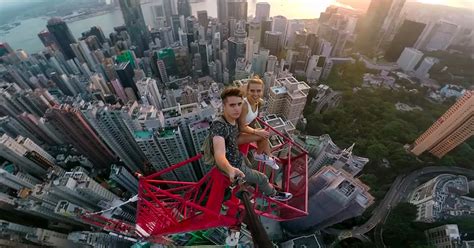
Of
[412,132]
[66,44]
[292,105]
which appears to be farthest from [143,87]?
[412,132]

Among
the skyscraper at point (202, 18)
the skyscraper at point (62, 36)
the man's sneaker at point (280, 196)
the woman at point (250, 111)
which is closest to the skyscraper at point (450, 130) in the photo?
the man's sneaker at point (280, 196)

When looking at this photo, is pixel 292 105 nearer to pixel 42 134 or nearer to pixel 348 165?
pixel 348 165

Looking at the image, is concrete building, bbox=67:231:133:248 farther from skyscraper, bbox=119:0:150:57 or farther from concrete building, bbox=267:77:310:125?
skyscraper, bbox=119:0:150:57

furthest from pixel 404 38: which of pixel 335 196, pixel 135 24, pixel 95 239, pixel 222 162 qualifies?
pixel 95 239

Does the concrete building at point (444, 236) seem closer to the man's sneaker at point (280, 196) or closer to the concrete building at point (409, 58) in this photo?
the man's sneaker at point (280, 196)

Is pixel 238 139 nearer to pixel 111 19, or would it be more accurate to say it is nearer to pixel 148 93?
pixel 148 93

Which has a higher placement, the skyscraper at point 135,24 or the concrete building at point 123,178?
the skyscraper at point 135,24
